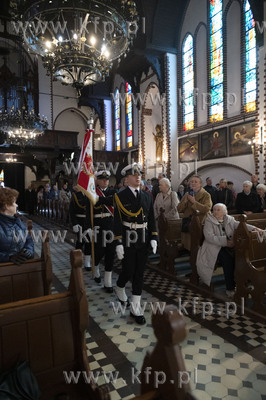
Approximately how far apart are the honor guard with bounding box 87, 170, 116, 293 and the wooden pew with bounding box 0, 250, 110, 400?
107 inches

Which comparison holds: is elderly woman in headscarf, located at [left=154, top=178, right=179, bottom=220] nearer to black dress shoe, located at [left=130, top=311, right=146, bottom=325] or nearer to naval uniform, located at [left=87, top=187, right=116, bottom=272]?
naval uniform, located at [left=87, top=187, right=116, bottom=272]

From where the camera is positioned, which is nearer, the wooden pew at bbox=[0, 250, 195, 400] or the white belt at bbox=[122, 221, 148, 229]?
the wooden pew at bbox=[0, 250, 195, 400]

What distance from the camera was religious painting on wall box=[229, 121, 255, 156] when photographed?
413 inches

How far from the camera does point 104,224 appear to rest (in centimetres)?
483

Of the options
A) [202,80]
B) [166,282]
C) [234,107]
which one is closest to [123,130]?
[202,80]

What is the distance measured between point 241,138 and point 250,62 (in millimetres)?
2851

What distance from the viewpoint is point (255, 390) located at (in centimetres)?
235

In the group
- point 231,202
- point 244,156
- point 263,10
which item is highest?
point 263,10

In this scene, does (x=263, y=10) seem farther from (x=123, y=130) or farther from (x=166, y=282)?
(x=123, y=130)

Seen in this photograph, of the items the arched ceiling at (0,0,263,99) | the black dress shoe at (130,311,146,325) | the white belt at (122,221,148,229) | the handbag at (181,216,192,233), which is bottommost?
the black dress shoe at (130,311,146,325)

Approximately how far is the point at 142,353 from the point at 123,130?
1837 centimetres

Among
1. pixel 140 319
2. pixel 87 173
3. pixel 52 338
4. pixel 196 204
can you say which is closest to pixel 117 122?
pixel 196 204

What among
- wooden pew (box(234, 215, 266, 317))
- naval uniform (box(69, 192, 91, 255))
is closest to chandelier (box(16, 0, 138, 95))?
naval uniform (box(69, 192, 91, 255))

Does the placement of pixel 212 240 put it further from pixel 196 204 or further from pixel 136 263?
pixel 136 263
